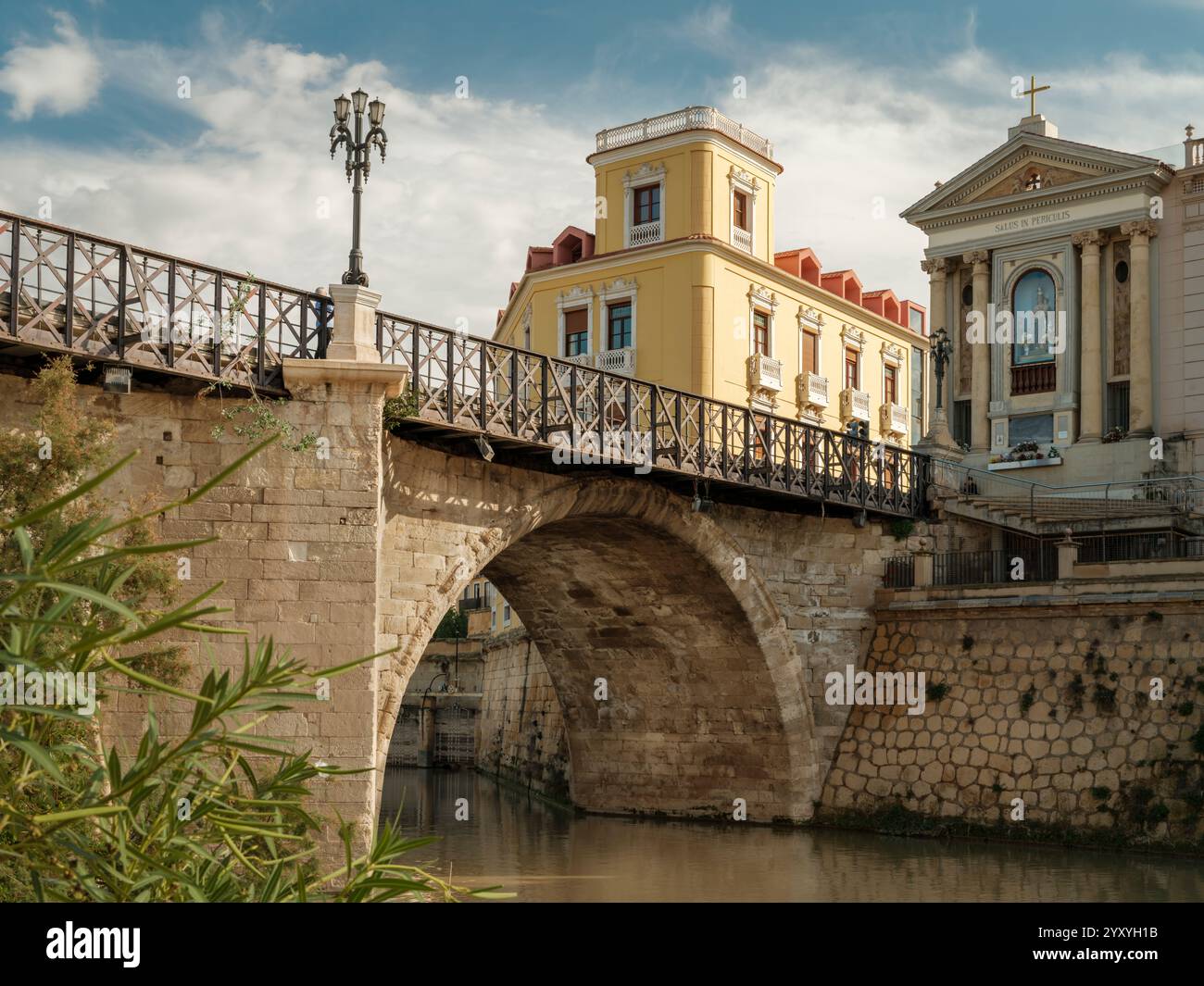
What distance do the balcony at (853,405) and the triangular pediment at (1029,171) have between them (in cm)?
661

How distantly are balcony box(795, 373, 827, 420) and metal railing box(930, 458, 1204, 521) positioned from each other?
6.97m

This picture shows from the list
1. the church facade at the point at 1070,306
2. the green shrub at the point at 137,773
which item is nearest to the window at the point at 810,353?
the church facade at the point at 1070,306

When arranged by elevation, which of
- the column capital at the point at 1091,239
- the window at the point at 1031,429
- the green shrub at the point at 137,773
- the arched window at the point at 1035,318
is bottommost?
the green shrub at the point at 137,773

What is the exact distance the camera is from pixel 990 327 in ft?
110

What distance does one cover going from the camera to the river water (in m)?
17.9

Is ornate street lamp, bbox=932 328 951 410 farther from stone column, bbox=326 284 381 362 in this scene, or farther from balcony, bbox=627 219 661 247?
stone column, bbox=326 284 381 362

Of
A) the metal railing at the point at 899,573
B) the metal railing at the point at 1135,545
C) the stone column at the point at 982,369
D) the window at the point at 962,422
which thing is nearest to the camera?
the metal railing at the point at 1135,545

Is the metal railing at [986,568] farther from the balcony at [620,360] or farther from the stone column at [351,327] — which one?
the stone column at [351,327]

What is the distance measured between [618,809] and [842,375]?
55.7 ft

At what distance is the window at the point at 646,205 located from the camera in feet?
118

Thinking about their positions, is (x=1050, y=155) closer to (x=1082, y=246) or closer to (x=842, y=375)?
(x=1082, y=246)

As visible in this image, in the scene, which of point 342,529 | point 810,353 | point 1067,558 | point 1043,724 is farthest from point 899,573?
point 810,353

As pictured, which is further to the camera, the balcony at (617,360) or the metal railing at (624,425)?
the balcony at (617,360)
